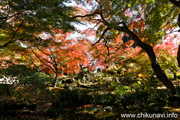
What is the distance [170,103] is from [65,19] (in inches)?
208

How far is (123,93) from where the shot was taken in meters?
4.91

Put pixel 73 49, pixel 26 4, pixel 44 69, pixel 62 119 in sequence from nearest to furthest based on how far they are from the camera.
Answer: pixel 26 4 → pixel 62 119 → pixel 73 49 → pixel 44 69

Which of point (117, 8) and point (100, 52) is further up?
point (117, 8)

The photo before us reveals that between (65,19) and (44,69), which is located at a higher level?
(65,19)

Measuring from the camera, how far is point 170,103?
4.59 metres

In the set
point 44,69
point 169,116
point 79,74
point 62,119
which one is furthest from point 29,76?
point 79,74

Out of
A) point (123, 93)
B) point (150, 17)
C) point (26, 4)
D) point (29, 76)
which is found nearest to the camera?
point (26, 4)

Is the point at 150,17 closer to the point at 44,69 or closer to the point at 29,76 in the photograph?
the point at 29,76

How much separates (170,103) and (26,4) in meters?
6.17

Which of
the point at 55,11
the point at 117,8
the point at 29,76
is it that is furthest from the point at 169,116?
the point at 55,11

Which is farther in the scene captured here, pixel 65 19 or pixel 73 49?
pixel 73 49

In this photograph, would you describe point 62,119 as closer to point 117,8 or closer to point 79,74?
point 117,8

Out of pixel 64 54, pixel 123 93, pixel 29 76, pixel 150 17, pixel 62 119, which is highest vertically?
pixel 150 17

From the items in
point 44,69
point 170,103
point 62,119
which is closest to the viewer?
point 62,119
